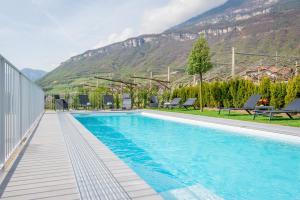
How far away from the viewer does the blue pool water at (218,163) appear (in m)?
4.25

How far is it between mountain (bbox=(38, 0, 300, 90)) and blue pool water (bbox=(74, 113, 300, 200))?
2519cm

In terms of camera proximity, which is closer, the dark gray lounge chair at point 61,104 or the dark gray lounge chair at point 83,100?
the dark gray lounge chair at point 61,104

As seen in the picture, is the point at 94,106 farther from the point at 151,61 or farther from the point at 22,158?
the point at 151,61

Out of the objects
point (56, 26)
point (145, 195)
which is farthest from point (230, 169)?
point (56, 26)

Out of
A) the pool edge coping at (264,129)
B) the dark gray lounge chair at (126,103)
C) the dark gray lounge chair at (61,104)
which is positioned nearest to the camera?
the pool edge coping at (264,129)

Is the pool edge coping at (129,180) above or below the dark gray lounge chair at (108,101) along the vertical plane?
below

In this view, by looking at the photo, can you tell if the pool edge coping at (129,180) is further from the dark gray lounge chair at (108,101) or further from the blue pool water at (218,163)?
the dark gray lounge chair at (108,101)

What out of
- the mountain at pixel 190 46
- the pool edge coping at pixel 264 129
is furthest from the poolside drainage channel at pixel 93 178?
the mountain at pixel 190 46

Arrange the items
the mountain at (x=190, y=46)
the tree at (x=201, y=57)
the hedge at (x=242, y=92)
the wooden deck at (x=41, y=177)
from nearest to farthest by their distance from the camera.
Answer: the wooden deck at (x=41, y=177) < the hedge at (x=242, y=92) < the tree at (x=201, y=57) < the mountain at (x=190, y=46)

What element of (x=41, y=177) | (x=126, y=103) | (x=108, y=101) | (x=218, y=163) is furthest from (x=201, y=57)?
(x=41, y=177)

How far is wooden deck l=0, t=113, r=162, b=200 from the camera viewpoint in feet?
9.58

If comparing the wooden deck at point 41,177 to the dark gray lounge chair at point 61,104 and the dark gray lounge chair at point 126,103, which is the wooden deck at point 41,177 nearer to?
the dark gray lounge chair at point 61,104

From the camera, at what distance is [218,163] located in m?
5.73

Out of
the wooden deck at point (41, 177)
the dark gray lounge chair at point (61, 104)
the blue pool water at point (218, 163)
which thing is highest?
the dark gray lounge chair at point (61, 104)
